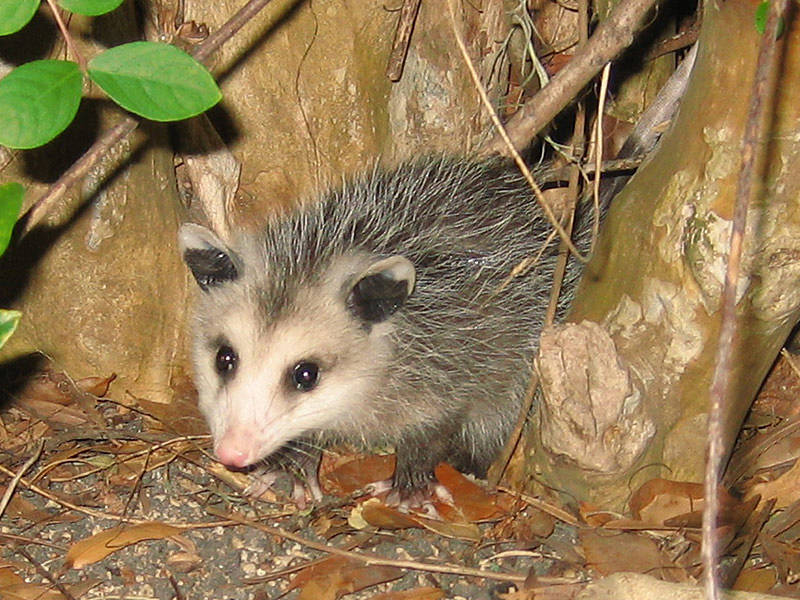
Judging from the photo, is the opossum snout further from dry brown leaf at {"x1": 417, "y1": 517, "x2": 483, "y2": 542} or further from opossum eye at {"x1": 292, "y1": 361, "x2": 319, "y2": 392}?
dry brown leaf at {"x1": 417, "y1": 517, "x2": 483, "y2": 542}

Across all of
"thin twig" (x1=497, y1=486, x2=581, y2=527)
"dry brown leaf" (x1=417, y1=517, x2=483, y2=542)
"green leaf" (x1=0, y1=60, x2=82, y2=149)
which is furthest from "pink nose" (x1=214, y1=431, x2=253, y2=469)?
"green leaf" (x1=0, y1=60, x2=82, y2=149)

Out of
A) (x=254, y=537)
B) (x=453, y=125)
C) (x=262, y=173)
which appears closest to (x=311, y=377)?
(x=254, y=537)

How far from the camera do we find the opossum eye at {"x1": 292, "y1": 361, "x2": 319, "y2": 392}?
89.8 inches

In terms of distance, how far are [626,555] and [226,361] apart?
91 cm

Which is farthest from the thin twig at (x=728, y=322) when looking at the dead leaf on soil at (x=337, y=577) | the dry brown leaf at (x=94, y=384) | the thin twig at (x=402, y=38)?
the dry brown leaf at (x=94, y=384)

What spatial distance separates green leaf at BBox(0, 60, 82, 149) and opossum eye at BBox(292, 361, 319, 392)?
80cm

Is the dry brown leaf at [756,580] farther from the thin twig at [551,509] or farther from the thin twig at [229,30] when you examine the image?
the thin twig at [229,30]

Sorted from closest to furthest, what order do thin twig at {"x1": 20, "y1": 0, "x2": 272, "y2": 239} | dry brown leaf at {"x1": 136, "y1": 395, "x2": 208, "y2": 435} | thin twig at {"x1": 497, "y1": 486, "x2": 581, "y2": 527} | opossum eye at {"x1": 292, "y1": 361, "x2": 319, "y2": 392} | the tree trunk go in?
the tree trunk, thin twig at {"x1": 20, "y1": 0, "x2": 272, "y2": 239}, opossum eye at {"x1": 292, "y1": 361, "x2": 319, "y2": 392}, thin twig at {"x1": 497, "y1": 486, "x2": 581, "y2": 527}, dry brown leaf at {"x1": 136, "y1": 395, "x2": 208, "y2": 435}

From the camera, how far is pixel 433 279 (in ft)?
8.11

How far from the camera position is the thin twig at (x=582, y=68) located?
221 centimetres

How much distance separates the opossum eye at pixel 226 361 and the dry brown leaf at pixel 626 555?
2.64 feet

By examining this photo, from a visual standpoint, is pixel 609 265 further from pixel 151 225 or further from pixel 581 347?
pixel 151 225

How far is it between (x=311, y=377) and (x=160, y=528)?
44cm

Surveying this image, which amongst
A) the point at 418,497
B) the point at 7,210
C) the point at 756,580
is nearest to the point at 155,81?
the point at 7,210
